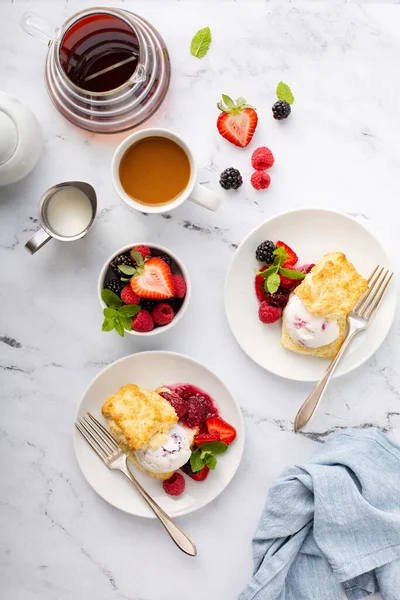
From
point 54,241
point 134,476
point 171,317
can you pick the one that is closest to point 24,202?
point 54,241

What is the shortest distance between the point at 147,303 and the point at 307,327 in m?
0.37

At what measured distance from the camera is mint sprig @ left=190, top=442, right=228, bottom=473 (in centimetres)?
153

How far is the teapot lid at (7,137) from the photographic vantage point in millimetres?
1424

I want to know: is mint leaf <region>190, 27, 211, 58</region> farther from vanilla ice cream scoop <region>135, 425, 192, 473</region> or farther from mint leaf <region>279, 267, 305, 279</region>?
vanilla ice cream scoop <region>135, 425, 192, 473</region>

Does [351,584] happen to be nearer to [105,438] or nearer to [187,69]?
[105,438]

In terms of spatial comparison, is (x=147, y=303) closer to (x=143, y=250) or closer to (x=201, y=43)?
(x=143, y=250)

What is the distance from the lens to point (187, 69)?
1.59 meters

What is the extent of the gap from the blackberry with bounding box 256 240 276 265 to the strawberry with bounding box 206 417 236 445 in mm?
398

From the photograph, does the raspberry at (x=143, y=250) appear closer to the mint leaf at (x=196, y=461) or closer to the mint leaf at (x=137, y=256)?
→ the mint leaf at (x=137, y=256)

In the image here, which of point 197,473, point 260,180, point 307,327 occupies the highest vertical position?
point 260,180

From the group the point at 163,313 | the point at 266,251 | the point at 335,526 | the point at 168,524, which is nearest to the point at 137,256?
the point at 163,313

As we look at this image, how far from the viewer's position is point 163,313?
1472 mm

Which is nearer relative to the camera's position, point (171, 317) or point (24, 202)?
point (171, 317)

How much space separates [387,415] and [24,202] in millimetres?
1041
